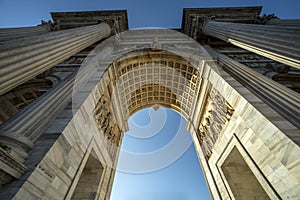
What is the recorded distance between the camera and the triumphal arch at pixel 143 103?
13.3 feet

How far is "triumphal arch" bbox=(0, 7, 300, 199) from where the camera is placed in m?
4.05

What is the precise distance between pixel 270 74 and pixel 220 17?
9.41 m

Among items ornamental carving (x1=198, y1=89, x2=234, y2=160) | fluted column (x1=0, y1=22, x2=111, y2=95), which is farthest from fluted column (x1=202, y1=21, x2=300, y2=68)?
fluted column (x1=0, y1=22, x2=111, y2=95)

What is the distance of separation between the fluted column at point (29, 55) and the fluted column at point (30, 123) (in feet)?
3.08

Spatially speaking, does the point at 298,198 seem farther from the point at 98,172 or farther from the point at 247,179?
the point at 98,172

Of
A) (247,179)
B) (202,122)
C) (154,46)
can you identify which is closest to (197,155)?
(202,122)

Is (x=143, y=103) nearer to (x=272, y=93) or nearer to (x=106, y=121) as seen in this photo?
(x=106, y=121)

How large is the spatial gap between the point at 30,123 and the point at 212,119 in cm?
869

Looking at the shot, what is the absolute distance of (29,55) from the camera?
17.3 ft

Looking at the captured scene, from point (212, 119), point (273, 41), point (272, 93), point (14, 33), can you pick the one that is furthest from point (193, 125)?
point (14, 33)

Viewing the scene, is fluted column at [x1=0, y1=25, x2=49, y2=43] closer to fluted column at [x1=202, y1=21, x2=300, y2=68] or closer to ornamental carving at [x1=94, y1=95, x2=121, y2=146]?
ornamental carving at [x1=94, y1=95, x2=121, y2=146]

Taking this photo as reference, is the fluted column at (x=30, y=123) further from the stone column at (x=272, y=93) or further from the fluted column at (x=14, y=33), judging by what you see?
the stone column at (x=272, y=93)

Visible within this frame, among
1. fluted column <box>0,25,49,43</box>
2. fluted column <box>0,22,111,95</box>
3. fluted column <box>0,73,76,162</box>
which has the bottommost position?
fluted column <box>0,73,76,162</box>

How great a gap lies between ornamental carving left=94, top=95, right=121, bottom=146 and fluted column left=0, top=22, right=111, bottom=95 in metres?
2.83
